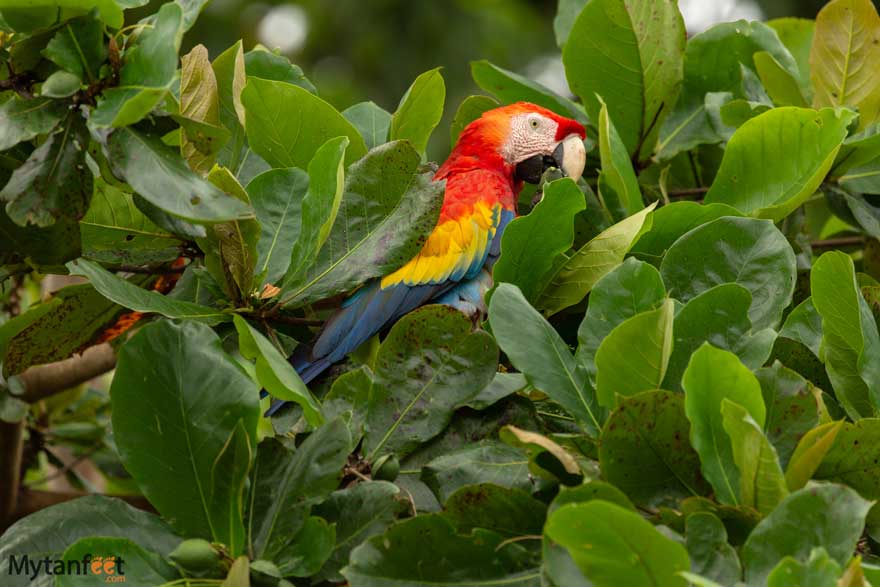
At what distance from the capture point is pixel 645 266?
0.89 meters

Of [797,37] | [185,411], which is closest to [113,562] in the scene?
[185,411]

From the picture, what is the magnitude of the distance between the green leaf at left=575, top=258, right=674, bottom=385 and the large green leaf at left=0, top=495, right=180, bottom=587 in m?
0.38

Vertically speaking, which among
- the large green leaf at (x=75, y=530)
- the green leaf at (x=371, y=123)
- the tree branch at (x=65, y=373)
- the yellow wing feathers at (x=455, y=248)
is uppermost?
the green leaf at (x=371, y=123)

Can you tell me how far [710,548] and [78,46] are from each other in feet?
2.21

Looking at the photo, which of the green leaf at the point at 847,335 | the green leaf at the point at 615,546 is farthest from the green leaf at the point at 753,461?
the green leaf at the point at 847,335

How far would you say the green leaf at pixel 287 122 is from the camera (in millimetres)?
1153

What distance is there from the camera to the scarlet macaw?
4.66 feet

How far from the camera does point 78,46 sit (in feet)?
3.02

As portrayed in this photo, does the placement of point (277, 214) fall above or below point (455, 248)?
above

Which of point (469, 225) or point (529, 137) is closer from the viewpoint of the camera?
point (469, 225)

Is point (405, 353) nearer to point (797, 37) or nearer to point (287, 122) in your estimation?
point (287, 122)

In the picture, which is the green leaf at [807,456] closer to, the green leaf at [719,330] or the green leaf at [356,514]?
the green leaf at [719,330]

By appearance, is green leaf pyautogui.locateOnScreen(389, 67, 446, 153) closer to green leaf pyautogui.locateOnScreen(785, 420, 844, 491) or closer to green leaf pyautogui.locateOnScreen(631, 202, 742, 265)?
green leaf pyautogui.locateOnScreen(631, 202, 742, 265)

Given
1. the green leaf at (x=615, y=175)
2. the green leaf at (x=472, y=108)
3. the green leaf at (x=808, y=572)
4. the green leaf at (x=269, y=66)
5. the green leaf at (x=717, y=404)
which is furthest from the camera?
the green leaf at (x=472, y=108)
